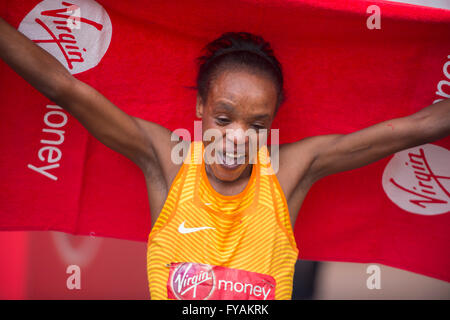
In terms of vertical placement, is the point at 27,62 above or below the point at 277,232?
above

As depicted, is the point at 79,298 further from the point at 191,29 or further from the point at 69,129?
the point at 191,29

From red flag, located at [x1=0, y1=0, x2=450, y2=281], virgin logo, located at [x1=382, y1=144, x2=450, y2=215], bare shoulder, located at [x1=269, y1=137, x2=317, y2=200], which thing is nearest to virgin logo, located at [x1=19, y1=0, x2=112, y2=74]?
red flag, located at [x1=0, y1=0, x2=450, y2=281]

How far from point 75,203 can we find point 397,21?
3.66ft

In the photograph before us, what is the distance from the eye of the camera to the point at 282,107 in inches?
54.2

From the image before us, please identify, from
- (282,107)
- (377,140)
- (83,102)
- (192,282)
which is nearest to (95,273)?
(192,282)

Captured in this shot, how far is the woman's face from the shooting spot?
3.52ft

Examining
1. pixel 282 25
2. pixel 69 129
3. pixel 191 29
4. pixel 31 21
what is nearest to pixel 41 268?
pixel 69 129

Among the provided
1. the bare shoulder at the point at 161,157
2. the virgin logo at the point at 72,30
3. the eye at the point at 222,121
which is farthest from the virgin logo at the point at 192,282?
the virgin logo at the point at 72,30

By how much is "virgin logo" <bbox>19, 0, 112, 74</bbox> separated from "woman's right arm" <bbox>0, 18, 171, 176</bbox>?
0.65 feet

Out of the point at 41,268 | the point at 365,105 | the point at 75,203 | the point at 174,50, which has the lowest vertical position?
the point at 41,268

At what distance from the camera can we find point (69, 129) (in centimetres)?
131

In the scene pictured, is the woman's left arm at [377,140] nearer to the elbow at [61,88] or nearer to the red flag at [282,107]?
the red flag at [282,107]

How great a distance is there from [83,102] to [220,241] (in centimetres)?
50
